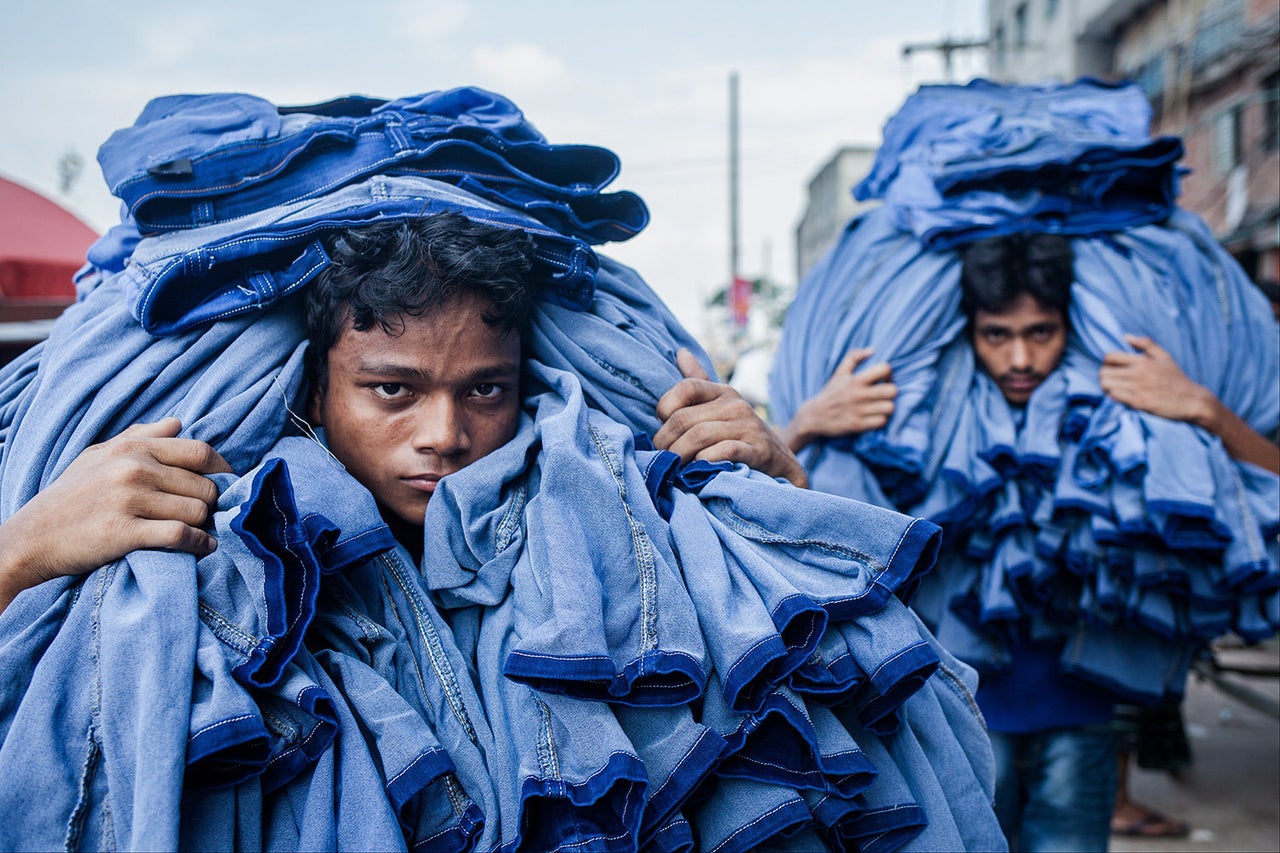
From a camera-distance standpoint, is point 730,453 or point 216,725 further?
point 730,453

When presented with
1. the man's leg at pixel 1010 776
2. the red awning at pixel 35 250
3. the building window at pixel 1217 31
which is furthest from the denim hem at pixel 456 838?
the building window at pixel 1217 31

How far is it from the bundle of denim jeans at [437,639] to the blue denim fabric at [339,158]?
0.04m

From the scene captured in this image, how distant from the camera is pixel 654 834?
49.9 inches

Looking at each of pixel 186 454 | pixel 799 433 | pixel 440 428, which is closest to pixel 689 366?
pixel 440 428

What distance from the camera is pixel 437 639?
4.59 feet

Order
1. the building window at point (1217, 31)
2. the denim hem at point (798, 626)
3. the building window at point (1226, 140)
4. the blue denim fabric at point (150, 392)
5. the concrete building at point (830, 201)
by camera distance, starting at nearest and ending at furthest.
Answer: the denim hem at point (798, 626)
the blue denim fabric at point (150, 392)
the building window at point (1217, 31)
the building window at point (1226, 140)
the concrete building at point (830, 201)

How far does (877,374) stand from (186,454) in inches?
73.2

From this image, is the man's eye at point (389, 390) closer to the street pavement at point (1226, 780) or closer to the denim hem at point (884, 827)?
the denim hem at point (884, 827)

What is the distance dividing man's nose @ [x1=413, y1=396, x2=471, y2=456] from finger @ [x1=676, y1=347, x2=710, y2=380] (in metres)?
0.47

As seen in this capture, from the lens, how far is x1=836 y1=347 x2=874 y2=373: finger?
287 cm

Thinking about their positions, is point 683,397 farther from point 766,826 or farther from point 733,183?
point 733,183

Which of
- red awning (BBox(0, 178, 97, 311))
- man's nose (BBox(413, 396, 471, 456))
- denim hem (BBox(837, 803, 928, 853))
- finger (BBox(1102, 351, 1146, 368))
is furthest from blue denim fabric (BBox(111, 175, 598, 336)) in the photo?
red awning (BBox(0, 178, 97, 311))

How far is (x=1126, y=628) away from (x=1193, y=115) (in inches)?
661

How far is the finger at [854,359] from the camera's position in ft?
9.41
